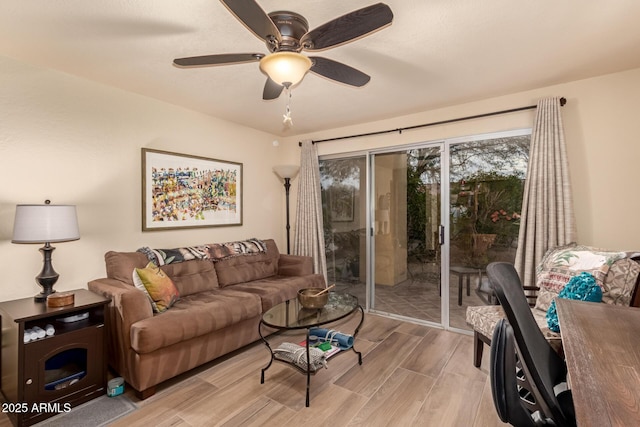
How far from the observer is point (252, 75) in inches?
105

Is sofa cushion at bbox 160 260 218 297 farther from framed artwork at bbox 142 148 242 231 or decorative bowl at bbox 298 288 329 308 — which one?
decorative bowl at bbox 298 288 329 308

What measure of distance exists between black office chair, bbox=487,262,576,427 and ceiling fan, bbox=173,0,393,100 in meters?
1.22

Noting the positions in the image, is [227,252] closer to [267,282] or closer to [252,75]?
[267,282]

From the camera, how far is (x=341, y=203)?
14.5ft

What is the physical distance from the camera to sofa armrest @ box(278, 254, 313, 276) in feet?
12.8

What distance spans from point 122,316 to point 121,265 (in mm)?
637

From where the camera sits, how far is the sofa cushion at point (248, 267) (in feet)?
11.3

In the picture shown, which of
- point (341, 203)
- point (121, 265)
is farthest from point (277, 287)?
point (341, 203)

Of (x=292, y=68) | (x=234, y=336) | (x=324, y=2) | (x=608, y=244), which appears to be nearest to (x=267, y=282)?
(x=234, y=336)

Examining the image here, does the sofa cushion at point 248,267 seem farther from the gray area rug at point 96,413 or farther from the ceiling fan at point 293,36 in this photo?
the ceiling fan at point 293,36

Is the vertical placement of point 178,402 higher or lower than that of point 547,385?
lower

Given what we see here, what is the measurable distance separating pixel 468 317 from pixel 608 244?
1.39 m

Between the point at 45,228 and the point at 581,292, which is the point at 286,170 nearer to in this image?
the point at 45,228

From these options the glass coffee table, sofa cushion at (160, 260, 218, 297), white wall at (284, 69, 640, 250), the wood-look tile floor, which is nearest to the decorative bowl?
the glass coffee table
